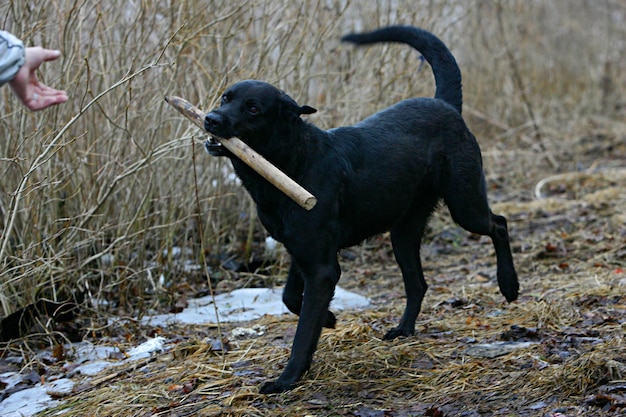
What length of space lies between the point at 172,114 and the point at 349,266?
2050 mm

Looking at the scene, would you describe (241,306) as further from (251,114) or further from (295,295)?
(251,114)

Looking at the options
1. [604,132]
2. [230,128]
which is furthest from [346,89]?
[604,132]

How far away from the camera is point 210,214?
6.34 metres

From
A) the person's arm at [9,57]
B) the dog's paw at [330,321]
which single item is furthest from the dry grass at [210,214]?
the person's arm at [9,57]

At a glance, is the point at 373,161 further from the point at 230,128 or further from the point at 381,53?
the point at 381,53

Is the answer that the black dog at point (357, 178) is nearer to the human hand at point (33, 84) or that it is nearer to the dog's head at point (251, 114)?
the dog's head at point (251, 114)

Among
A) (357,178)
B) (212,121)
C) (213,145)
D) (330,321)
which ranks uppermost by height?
(212,121)

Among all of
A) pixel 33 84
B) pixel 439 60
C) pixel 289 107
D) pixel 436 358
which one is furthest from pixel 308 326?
pixel 439 60

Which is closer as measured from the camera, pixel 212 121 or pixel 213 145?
pixel 212 121

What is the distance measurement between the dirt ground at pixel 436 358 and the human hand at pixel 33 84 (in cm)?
141

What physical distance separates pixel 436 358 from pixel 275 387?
3.01 ft

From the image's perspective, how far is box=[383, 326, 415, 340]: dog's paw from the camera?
4.59 metres

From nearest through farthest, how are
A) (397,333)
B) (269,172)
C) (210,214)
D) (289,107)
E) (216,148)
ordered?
(269,172), (216,148), (289,107), (397,333), (210,214)

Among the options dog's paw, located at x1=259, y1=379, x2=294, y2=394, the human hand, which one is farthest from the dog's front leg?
the human hand
